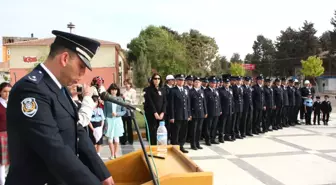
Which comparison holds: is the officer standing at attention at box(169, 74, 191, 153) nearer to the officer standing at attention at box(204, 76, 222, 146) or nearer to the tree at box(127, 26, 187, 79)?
the officer standing at attention at box(204, 76, 222, 146)

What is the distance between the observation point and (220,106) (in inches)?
316

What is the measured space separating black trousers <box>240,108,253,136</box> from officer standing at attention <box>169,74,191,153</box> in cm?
237

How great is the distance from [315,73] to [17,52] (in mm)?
38227

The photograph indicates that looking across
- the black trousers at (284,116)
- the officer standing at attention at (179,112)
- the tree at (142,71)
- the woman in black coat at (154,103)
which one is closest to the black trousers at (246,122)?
the black trousers at (284,116)

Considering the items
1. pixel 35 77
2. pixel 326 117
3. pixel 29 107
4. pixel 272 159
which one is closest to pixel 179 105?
pixel 272 159

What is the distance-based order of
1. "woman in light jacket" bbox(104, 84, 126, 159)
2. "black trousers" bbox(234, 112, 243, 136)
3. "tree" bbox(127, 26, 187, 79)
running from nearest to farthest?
1. "woman in light jacket" bbox(104, 84, 126, 159)
2. "black trousers" bbox(234, 112, 243, 136)
3. "tree" bbox(127, 26, 187, 79)

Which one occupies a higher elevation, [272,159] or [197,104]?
[197,104]

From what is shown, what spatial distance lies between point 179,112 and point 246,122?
298 centimetres

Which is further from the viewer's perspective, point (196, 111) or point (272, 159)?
point (196, 111)

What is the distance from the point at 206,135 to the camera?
7734 millimetres

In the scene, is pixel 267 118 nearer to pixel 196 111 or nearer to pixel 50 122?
pixel 196 111

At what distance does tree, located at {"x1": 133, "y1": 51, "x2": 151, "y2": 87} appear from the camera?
3256 centimetres

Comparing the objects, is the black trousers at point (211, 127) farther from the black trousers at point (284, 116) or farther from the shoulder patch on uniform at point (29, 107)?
the shoulder patch on uniform at point (29, 107)

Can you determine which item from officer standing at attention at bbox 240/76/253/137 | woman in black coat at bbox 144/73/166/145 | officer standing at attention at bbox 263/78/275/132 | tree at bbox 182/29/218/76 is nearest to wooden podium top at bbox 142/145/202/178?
woman in black coat at bbox 144/73/166/145
